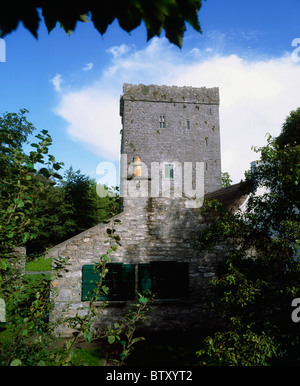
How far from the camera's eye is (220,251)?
948cm

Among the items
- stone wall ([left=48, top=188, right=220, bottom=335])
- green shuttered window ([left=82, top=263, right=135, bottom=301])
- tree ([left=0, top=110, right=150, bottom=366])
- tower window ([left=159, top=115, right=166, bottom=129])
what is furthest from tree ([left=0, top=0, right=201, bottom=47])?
tower window ([left=159, top=115, right=166, bottom=129])

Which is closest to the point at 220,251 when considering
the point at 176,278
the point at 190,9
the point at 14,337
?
the point at 176,278

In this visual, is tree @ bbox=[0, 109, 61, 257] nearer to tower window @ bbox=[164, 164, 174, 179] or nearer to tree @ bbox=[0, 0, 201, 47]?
tree @ bbox=[0, 0, 201, 47]

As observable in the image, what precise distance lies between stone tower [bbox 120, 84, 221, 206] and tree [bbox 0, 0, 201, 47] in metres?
26.5

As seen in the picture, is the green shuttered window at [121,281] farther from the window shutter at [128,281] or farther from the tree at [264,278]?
the tree at [264,278]

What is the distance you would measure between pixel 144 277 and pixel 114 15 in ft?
27.7

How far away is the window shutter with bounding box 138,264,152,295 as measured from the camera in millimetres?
9047

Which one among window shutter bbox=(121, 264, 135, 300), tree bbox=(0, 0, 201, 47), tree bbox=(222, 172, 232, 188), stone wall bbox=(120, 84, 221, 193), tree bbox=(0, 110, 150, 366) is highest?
stone wall bbox=(120, 84, 221, 193)

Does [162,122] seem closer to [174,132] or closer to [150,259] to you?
[174,132]

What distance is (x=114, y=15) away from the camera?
5.13 feet

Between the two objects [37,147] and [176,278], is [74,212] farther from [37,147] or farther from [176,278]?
[37,147]

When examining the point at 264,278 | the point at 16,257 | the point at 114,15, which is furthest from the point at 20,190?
the point at 264,278

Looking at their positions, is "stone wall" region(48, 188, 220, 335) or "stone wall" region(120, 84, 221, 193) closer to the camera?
"stone wall" region(48, 188, 220, 335)
